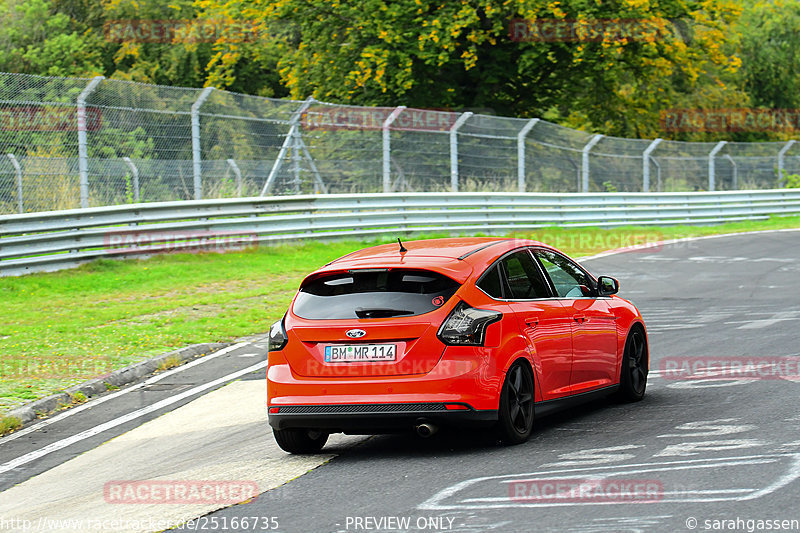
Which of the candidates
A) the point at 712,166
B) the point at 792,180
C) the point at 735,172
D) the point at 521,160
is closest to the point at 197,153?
the point at 521,160

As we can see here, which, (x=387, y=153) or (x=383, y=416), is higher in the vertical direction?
(x=387, y=153)

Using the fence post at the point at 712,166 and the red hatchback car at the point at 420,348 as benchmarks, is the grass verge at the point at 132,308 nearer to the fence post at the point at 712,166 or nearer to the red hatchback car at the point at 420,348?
the red hatchback car at the point at 420,348

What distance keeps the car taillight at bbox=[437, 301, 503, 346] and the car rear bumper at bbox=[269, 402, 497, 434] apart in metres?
0.42

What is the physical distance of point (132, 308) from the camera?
1478 cm

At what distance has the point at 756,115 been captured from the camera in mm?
54656

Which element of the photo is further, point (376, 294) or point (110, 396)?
point (110, 396)

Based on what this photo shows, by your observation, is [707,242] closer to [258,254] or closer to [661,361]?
[258,254]

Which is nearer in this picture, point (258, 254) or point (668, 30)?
point (258, 254)

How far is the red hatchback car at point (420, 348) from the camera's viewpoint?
6953 mm

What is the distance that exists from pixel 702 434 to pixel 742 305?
7386 millimetres

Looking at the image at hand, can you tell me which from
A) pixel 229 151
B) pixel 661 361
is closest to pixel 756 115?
pixel 229 151

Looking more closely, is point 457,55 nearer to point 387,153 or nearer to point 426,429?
point 387,153

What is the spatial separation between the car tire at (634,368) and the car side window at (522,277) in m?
1.19

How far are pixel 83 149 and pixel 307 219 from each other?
496cm
